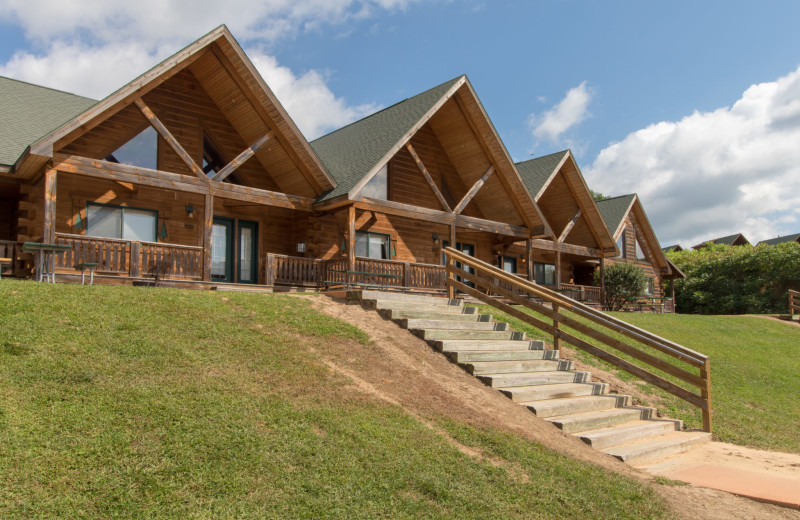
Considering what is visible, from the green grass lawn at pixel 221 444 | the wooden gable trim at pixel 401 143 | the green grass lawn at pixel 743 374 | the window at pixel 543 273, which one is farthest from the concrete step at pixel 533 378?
Answer: the window at pixel 543 273

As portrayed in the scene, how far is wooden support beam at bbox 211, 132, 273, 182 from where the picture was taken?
16078 millimetres

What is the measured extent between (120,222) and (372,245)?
8128 mm

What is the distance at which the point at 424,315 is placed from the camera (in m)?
12.0

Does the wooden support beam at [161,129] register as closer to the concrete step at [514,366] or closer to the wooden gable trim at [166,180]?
the wooden gable trim at [166,180]

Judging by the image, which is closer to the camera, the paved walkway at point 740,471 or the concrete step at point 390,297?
the paved walkway at point 740,471

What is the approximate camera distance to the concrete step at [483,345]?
10.3 meters

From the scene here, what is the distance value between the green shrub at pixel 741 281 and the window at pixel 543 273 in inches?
588

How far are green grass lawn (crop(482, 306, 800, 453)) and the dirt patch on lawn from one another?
363 cm

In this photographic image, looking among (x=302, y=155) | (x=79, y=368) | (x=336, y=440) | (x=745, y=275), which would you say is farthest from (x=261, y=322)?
(x=745, y=275)

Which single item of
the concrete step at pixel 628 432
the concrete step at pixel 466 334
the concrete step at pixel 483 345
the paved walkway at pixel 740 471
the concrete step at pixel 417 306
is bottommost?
the paved walkway at pixel 740 471

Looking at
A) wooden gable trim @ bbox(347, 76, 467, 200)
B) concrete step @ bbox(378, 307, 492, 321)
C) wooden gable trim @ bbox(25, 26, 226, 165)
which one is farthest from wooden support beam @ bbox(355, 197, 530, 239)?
concrete step @ bbox(378, 307, 492, 321)

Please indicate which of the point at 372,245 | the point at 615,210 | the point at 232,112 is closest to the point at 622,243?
the point at 615,210

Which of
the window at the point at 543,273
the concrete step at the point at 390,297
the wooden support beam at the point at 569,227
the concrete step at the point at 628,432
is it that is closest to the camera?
the concrete step at the point at 628,432

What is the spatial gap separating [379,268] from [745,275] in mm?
29819
